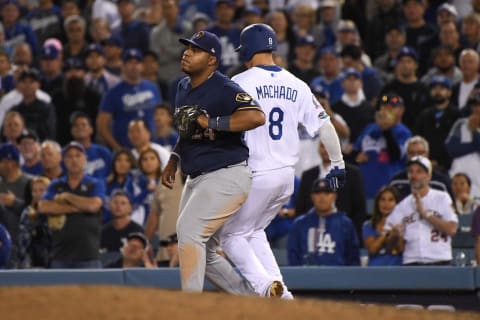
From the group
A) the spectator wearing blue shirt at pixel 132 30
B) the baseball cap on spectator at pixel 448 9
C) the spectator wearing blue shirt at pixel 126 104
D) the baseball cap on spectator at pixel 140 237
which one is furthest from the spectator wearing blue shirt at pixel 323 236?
the spectator wearing blue shirt at pixel 132 30

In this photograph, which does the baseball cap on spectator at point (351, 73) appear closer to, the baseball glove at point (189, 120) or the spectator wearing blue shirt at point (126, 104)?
the spectator wearing blue shirt at point (126, 104)

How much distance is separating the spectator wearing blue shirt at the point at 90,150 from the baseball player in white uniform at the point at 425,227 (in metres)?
3.81

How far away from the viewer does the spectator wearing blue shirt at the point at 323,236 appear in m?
10.9

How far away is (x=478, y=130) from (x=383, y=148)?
3.29 feet

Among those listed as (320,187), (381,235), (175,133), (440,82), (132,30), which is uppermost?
(132,30)

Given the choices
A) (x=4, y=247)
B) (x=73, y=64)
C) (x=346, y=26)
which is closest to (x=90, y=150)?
(x=73, y=64)

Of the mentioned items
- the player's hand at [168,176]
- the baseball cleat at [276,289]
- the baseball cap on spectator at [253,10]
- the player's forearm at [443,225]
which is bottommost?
the baseball cleat at [276,289]

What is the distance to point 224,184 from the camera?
799 centimetres

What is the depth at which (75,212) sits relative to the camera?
38.4 ft

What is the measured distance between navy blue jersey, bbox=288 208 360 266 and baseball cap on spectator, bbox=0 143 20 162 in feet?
11.4

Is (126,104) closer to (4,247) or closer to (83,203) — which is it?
(83,203)

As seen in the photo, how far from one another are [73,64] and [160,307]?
9.13 metres

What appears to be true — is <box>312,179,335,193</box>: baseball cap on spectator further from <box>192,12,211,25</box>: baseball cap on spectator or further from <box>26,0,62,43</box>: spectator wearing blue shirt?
<box>26,0,62,43</box>: spectator wearing blue shirt

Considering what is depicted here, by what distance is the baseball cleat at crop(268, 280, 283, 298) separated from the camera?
26.6 ft
